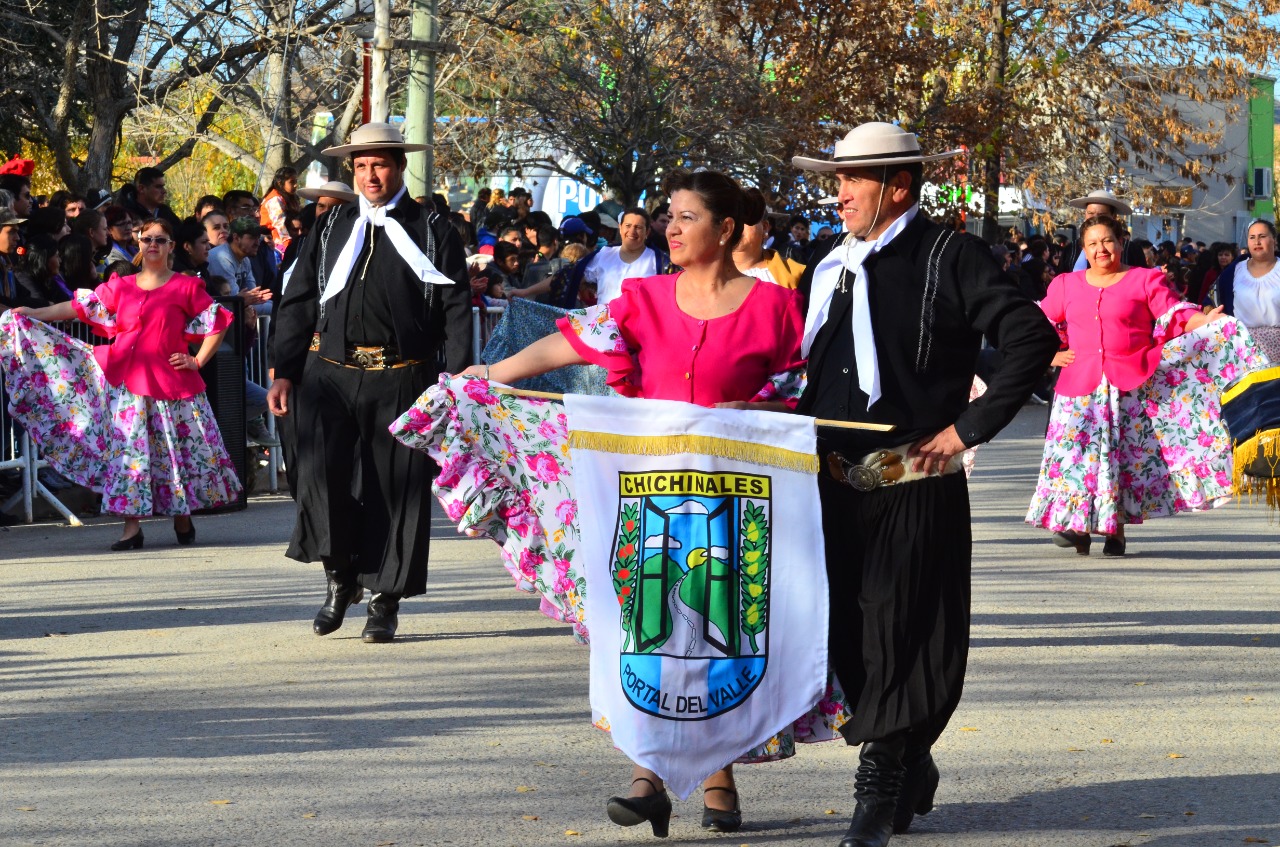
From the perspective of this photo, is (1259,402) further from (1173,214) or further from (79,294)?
(1173,214)

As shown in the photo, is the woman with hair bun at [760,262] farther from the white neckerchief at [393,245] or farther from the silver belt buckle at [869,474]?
the silver belt buckle at [869,474]

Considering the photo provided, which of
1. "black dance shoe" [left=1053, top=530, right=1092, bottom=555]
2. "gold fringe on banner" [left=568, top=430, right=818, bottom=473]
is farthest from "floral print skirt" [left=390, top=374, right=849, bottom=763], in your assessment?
"black dance shoe" [left=1053, top=530, right=1092, bottom=555]

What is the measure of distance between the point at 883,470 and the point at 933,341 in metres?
0.37

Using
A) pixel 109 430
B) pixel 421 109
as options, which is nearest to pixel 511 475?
pixel 109 430

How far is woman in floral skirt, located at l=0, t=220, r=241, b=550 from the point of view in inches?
460

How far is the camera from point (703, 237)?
566 centimetres

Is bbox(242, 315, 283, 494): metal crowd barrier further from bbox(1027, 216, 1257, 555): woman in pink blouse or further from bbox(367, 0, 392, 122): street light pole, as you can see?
bbox(1027, 216, 1257, 555): woman in pink blouse

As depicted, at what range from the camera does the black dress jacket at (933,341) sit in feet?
16.9

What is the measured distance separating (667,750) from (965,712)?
7.04 ft

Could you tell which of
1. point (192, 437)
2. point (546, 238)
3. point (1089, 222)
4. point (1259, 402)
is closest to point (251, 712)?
point (1259, 402)

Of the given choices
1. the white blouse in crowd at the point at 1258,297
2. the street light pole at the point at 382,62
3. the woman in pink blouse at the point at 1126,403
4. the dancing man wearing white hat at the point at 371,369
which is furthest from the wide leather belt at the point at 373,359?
the white blouse in crowd at the point at 1258,297

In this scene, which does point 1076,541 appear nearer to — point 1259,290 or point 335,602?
point 1259,290

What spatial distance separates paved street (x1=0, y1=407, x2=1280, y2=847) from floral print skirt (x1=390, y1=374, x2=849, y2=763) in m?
0.50

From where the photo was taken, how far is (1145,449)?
11.4 meters
